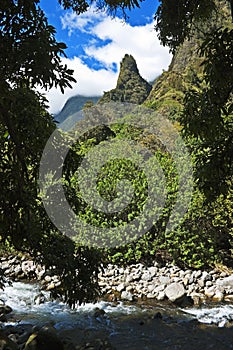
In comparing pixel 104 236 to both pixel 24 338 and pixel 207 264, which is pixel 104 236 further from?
pixel 24 338

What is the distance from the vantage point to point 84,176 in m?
11.4

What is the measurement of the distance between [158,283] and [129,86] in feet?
179

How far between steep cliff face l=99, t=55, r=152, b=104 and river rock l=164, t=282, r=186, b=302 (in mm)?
49796

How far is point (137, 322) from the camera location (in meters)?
6.93

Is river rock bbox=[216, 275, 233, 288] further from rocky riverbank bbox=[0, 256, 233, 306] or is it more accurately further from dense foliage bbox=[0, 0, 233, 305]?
dense foliage bbox=[0, 0, 233, 305]

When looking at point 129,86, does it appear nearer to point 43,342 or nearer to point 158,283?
point 158,283

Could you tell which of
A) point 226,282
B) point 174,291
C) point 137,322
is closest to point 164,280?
point 174,291

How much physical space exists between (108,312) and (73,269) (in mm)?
3378

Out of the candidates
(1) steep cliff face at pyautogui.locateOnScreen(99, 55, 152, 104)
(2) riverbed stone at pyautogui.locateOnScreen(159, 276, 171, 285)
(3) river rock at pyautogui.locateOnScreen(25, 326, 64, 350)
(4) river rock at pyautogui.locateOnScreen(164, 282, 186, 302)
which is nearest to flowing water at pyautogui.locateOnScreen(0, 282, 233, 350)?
(4) river rock at pyautogui.locateOnScreen(164, 282, 186, 302)

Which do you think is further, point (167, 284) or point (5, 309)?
point (167, 284)

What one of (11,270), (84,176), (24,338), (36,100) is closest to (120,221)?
(84,176)

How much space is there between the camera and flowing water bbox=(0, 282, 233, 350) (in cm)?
601

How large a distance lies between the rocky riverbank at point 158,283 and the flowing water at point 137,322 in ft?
1.23

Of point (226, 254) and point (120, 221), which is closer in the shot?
point (226, 254)
